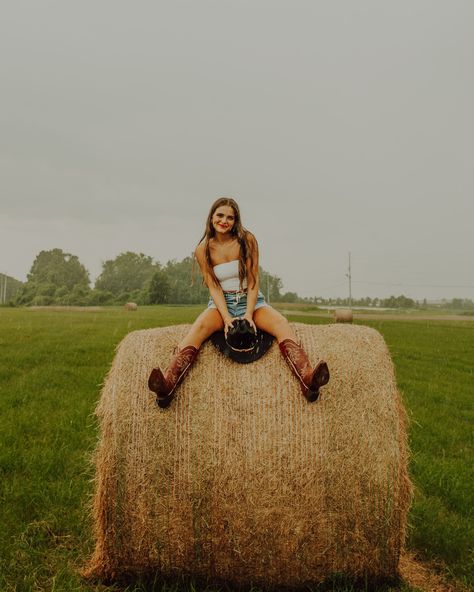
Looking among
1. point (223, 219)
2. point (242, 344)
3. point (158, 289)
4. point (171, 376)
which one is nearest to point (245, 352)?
point (242, 344)

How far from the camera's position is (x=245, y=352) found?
12.9 ft

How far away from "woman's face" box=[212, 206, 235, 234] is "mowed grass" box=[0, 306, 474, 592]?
2.21 m

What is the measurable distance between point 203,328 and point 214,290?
18.4 inches

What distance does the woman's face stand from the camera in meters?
4.46

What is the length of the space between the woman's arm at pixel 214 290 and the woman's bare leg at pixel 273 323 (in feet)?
0.82

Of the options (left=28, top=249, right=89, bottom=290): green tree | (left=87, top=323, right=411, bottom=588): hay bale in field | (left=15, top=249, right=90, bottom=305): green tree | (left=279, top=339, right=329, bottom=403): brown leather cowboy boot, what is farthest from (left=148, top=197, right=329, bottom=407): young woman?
(left=28, top=249, right=89, bottom=290): green tree

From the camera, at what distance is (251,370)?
12.6ft

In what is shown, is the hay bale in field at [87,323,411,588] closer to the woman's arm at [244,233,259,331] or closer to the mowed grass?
the mowed grass

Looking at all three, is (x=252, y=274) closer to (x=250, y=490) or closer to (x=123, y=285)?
(x=250, y=490)

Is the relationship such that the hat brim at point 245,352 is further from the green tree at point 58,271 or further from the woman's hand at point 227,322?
the green tree at point 58,271

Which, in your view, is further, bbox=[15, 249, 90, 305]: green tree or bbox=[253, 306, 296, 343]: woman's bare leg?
bbox=[15, 249, 90, 305]: green tree

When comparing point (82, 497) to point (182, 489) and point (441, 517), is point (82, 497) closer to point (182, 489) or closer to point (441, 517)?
point (182, 489)

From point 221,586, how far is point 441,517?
2.12 meters

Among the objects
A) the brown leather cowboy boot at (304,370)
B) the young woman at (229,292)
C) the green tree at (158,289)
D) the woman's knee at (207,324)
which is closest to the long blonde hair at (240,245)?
the young woman at (229,292)
